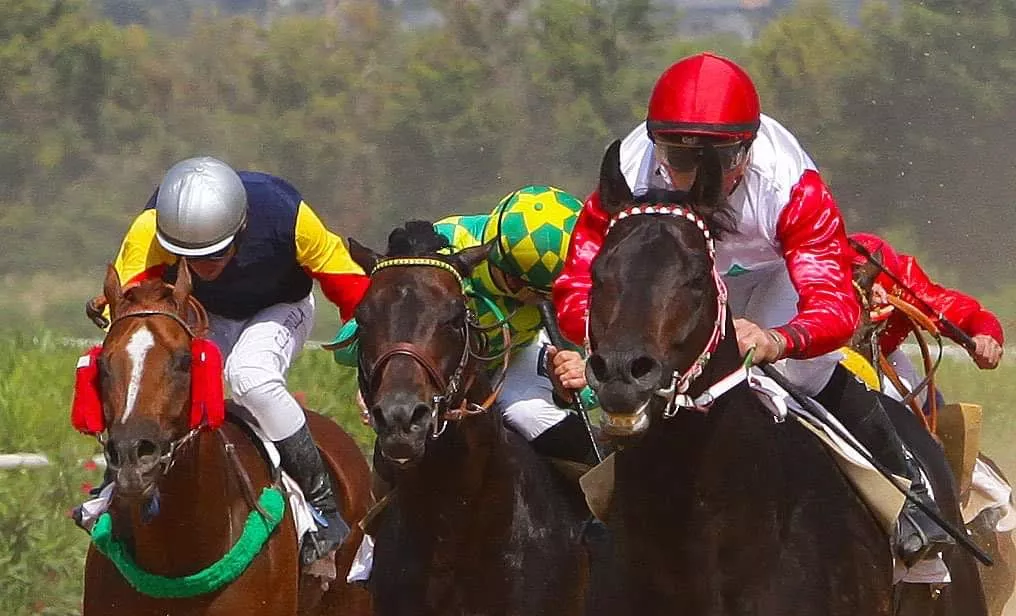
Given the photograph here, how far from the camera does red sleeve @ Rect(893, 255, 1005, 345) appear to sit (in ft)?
24.5

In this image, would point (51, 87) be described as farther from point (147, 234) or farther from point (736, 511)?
point (736, 511)

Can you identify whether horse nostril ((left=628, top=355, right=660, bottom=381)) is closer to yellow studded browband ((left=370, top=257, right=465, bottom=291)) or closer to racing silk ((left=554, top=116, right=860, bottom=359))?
racing silk ((left=554, top=116, right=860, bottom=359))

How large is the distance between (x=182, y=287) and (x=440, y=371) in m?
1.11

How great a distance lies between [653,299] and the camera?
4398 millimetres

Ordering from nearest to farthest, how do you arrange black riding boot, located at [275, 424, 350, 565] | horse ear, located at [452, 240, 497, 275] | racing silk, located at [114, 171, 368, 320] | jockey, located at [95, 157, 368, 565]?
1. horse ear, located at [452, 240, 497, 275]
2. jockey, located at [95, 157, 368, 565]
3. black riding boot, located at [275, 424, 350, 565]
4. racing silk, located at [114, 171, 368, 320]

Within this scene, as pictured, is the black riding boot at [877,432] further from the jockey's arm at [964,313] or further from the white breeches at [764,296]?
the jockey's arm at [964,313]

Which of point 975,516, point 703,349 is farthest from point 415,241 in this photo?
point 975,516

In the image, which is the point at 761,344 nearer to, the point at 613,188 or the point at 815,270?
the point at 815,270

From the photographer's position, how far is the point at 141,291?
636 centimetres

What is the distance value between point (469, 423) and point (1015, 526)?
7.70ft

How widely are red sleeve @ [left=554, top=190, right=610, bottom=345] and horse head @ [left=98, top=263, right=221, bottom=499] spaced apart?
5.12 feet

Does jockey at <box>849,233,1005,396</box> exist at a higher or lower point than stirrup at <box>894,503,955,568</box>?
lower

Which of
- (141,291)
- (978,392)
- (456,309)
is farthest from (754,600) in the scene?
(978,392)

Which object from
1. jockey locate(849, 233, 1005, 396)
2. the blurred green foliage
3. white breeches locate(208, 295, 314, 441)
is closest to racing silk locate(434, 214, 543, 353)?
white breeches locate(208, 295, 314, 441)
